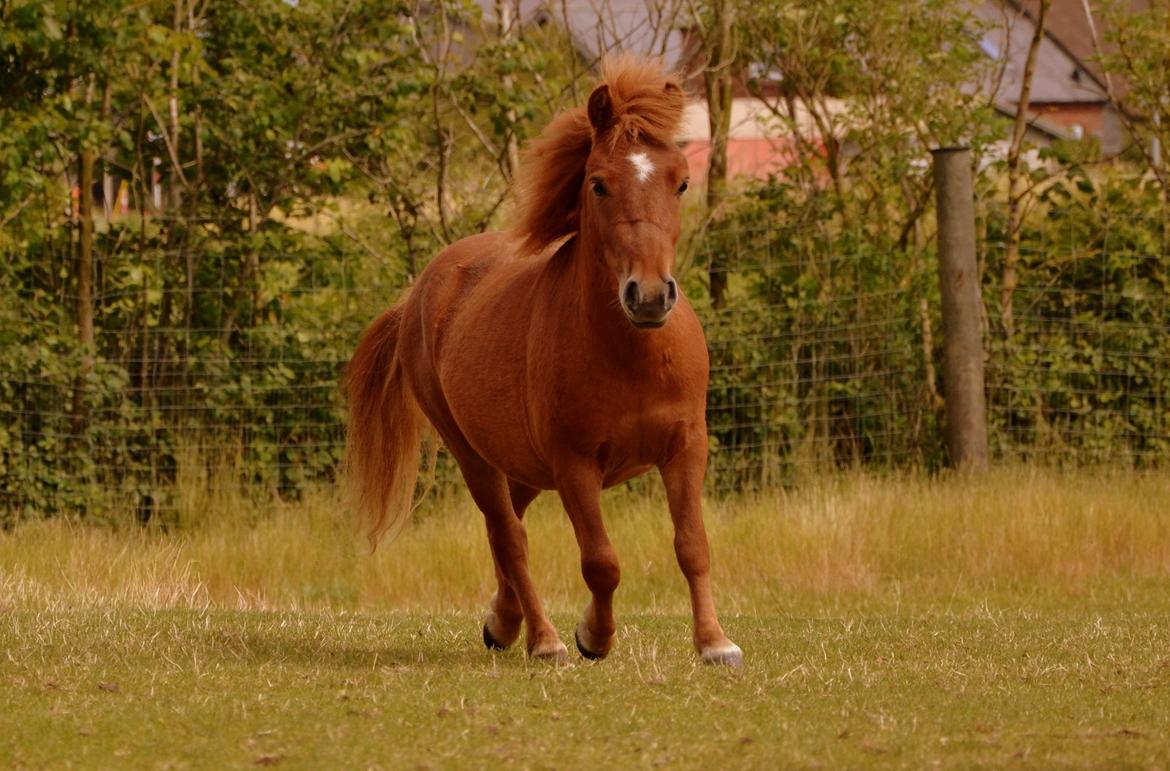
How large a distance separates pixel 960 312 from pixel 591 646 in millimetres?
5868

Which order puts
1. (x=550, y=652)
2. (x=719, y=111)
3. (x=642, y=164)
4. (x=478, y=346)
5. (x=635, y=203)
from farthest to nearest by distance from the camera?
(x=719, y=111) < (x=478, y=346) < (x=550, y=652) < (x=642, y=164) < (x=635, y=203)

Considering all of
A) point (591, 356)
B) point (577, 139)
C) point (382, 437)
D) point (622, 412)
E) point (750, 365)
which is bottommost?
point (382, 437)

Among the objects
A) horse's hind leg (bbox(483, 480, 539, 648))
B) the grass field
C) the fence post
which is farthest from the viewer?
the fence post

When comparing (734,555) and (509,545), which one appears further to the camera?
(734,555)

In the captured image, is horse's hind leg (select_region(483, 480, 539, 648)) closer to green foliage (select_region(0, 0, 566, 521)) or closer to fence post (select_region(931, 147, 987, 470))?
green foliage (select_region(0, 0, 566, 521))

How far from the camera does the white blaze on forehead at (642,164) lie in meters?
5.79

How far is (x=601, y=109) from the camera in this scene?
6.08m

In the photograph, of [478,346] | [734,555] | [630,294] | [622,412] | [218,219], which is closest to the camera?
[630,294]

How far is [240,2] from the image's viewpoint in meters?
12.2

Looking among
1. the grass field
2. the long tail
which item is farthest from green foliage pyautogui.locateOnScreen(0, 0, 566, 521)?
the long tail

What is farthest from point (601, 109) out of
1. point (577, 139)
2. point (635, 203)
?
point (635, 203)

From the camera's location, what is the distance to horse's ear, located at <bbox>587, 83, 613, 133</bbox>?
6039 millimetres

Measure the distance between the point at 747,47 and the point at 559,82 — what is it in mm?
1528

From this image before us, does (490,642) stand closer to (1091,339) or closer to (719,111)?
(1091,339)
